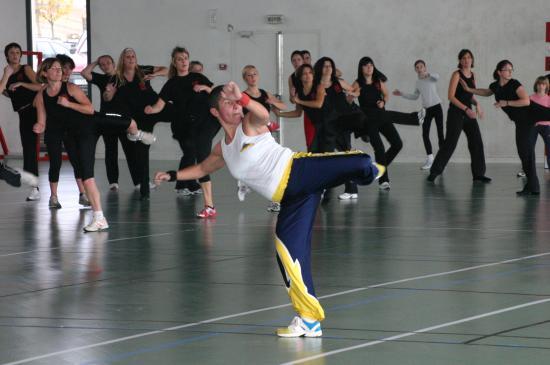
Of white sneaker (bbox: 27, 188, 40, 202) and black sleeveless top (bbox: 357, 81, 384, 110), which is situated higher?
black sleeveless top (bbox: 357, 81, 384, 110)

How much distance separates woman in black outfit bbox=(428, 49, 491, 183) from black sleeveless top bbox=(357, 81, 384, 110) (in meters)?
1.19

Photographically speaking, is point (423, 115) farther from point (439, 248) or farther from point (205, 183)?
point (439, 248)

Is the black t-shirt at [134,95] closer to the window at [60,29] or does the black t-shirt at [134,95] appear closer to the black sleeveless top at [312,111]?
the black sleeveless top at [312,111]

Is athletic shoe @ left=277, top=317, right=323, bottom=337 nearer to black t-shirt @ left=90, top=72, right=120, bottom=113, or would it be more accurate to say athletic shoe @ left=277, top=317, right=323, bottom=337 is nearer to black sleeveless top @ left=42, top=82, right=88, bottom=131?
black sleeveless top @ left=42, top=82, right=88, bottom=131

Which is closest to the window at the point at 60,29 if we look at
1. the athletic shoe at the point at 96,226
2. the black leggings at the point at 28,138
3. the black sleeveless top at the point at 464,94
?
the black leggings at the point at 28,138

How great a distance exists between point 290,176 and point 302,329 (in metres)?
0.87

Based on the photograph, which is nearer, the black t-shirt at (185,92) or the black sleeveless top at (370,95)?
the black t-shirt at (185,92)

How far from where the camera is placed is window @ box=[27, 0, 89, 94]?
25.7 meters

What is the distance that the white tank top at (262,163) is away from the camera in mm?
6254

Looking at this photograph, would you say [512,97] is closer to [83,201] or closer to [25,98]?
[83,201]

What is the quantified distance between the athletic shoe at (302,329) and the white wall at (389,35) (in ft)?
57.6

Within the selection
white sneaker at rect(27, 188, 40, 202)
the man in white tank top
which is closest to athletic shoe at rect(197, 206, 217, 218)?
white sneaker at rect(27, 188, 40, 202)

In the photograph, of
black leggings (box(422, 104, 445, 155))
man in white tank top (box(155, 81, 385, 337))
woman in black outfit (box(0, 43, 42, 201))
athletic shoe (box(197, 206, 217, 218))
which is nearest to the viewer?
man in white tank top (box(155, 81, 385, 337))

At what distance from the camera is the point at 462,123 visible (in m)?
17.1
